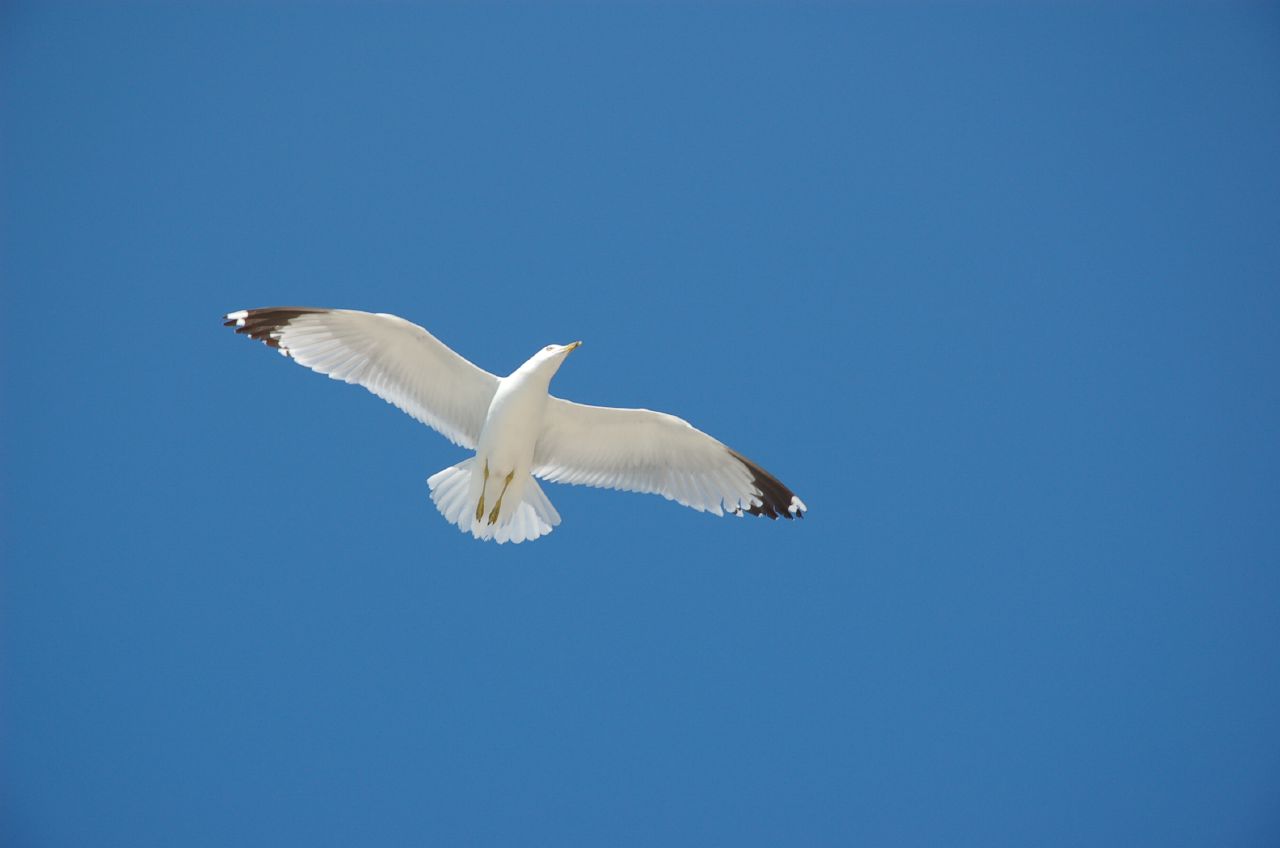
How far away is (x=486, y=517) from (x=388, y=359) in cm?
90

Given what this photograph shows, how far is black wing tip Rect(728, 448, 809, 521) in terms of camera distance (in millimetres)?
6375

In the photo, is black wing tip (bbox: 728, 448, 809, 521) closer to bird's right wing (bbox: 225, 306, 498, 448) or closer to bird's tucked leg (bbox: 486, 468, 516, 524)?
bird's tucked leg (bbox: 486, 468, 516, 524)

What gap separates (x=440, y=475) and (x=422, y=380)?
1.55ft

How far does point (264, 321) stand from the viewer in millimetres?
5961

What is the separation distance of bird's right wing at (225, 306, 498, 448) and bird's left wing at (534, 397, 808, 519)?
0.42 metres

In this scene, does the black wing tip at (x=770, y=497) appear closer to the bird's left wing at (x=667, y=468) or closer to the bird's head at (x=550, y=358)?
the bird's left wing at (x=667, y=468)

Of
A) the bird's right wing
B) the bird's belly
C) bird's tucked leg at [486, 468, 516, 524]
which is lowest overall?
bird's tucked leg at [486, 468, 516, 524]

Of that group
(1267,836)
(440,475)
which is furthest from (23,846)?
(1267,836)

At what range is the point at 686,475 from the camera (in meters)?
6.43

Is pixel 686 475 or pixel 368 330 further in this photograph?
pixel 686 475

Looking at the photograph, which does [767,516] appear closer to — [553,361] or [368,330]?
[553,361]

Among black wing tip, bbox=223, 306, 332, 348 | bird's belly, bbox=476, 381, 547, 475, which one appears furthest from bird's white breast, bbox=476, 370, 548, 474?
black wing tip, bbox=223, 306, 332, 348

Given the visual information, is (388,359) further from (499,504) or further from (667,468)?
(667,468)

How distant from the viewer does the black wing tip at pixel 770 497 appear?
6.38 meters
